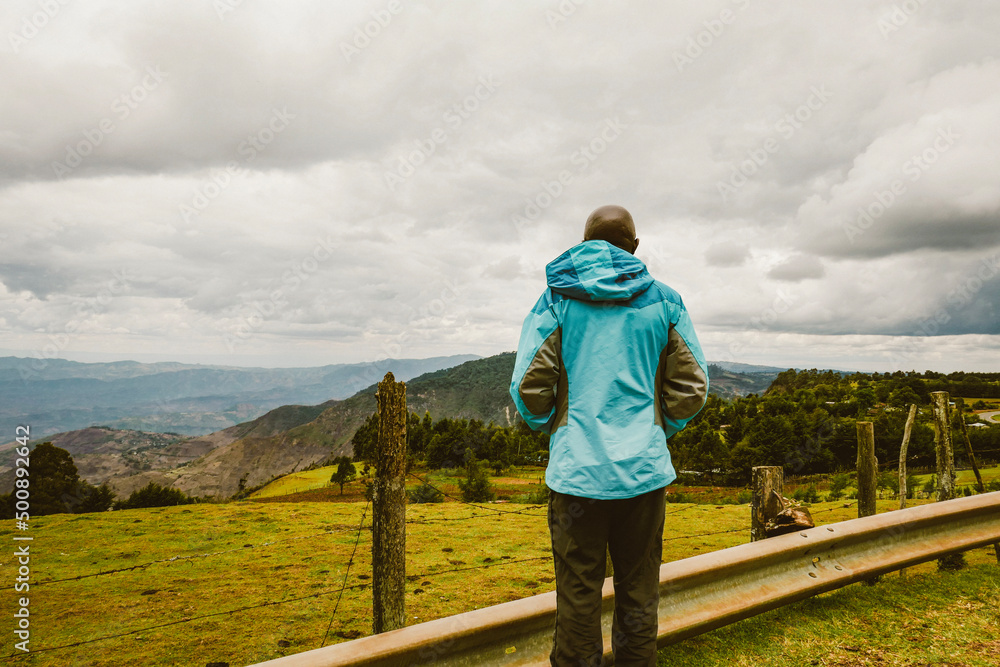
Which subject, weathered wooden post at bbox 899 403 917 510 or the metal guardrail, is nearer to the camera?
the metal guardrail

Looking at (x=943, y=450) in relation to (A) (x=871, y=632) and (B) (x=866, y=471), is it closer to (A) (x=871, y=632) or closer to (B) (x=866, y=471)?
(B) (x=866, y=471)

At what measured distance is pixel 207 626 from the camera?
158 inches

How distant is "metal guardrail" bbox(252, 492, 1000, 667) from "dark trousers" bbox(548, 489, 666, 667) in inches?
15.1

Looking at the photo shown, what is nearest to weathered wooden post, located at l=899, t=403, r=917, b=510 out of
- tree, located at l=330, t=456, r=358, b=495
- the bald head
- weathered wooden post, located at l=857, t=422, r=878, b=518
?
weathered wooden post, located at l=857, t=422, r=878, b=518

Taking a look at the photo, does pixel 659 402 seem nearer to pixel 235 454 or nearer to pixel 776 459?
pixel 776 459

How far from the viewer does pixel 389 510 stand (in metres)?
2.79

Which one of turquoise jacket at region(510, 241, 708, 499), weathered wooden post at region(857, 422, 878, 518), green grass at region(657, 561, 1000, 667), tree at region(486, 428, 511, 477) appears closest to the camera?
turquoise jacket at region(510, 241, 708, 499)

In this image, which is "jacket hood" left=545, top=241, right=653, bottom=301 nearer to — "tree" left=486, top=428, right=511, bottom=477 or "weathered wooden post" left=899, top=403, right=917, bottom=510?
"weathered wooden post" left=899, top=403, right=917, bottom=510

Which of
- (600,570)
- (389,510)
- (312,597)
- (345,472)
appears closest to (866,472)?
(600,570)

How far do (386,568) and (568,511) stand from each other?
121cm

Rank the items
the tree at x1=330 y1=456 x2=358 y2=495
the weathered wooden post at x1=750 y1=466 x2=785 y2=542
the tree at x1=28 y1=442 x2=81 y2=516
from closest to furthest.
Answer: the weathered wooden post at x1=750 y1=466 x2=785 y2=542
the tree at x1=28 y1=442 x2=81 y2=516
the tree at x1=330 y1=456 x2=358 y2=495

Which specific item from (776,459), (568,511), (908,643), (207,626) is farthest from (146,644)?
(776,459)

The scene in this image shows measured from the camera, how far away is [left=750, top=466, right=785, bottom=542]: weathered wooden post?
12.8 feet

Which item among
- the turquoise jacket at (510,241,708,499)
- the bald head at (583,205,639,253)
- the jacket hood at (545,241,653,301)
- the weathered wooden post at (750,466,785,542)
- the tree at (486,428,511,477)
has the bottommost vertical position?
the tree at (486,428,511,477)
